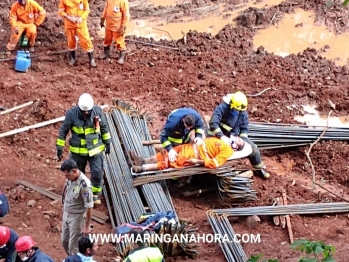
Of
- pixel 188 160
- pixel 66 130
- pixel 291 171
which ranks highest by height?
pixel 66 130

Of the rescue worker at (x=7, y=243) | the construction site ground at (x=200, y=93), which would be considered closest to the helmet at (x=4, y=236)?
the rescue worker at (x=7, y=243)

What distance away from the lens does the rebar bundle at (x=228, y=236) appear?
27.9ft

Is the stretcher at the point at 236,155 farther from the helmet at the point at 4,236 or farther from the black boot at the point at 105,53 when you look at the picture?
the black boot at the point at 105,53

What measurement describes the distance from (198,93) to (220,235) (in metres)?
4.71

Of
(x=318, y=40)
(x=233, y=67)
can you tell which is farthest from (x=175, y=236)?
(x=318, y=40)

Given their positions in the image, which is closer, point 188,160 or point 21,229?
point 21,229

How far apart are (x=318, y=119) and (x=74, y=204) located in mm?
6628

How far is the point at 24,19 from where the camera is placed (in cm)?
1407

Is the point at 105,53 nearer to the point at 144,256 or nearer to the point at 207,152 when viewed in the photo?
the point at 207,152

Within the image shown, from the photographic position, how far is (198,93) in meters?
13.0

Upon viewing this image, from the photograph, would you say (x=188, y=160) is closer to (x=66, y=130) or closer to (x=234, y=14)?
(x=66, y=130)

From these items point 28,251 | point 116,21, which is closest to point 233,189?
point 28,251

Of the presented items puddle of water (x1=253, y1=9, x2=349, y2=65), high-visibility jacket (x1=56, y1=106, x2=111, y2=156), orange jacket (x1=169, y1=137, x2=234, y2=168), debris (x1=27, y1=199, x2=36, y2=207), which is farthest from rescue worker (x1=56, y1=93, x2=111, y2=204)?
puddle of water (x1=253, y1=9, x2=349, y2=65)

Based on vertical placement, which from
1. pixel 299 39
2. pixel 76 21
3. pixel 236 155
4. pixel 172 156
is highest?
pixel 76 21
